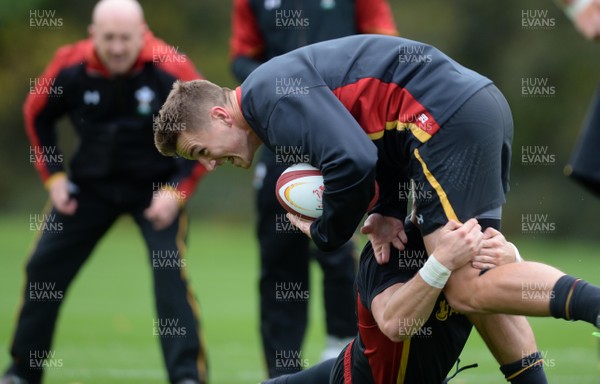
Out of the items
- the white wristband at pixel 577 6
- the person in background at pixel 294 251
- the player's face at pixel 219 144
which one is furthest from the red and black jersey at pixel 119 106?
the white wristband at pixel 577 6

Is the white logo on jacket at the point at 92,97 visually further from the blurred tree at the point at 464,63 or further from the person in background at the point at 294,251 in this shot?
the blurred tree at the point at 464,63

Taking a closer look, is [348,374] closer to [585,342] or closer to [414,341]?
[414,341]

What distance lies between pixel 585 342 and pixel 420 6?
1910cm

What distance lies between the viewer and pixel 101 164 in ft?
23.3

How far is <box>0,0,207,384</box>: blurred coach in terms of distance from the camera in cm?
682

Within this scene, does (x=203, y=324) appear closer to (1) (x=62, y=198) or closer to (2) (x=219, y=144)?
(1) (x=62, y=198)

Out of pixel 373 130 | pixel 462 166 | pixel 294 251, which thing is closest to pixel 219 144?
pixel 373 130

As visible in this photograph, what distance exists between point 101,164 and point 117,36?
3.07ft

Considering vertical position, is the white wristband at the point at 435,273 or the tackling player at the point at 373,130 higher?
the tackling player at the point at 373,130

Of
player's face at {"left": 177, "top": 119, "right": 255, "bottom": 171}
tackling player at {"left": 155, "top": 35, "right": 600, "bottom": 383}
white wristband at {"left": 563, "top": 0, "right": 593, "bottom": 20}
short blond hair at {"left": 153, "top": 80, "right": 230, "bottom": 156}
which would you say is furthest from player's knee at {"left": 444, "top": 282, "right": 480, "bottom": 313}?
short blond hair at {"left": 153, "top": 80, "right": 230, "bottom": 156}

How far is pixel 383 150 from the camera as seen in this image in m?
4.66

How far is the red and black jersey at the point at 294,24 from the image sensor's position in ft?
23.7

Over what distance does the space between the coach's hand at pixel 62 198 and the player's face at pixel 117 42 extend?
90 centimetres

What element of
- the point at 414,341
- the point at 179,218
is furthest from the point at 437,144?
the point at 179,218
